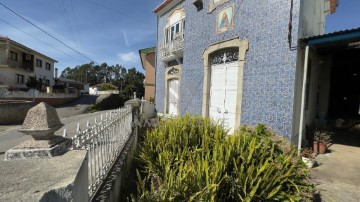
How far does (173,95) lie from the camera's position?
1358 cm

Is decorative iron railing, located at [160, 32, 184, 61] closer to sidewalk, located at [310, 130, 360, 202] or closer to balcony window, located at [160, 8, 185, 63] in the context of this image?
balcony window, located at [160, 8, 185, 63]

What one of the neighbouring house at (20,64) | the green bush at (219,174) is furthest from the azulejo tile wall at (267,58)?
the neighbouring house at (20,64)

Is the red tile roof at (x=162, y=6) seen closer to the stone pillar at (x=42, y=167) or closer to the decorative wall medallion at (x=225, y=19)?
the decorative wall medallion at (x=225, y=19)

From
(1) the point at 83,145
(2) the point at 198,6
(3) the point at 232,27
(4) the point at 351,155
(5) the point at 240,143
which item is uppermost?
(2) the point at 198,6

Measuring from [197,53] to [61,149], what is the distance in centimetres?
919

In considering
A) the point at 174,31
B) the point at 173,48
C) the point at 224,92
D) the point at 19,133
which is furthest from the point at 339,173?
the point at 19,133

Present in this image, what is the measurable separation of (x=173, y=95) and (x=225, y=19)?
6.03 metres

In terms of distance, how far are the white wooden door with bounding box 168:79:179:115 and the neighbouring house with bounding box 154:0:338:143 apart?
707 millimetres

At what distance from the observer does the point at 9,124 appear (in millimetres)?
15922

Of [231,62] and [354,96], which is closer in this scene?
[231,62]

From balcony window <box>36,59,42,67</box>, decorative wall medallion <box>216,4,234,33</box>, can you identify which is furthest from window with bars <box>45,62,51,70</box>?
decorative wall medallion <box>216,4,234,33</box>

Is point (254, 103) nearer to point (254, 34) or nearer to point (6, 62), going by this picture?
point (254, 34)

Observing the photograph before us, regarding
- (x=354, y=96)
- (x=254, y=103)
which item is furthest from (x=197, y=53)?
(x=354, y=96)

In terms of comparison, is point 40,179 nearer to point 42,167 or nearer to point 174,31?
point 42,167
